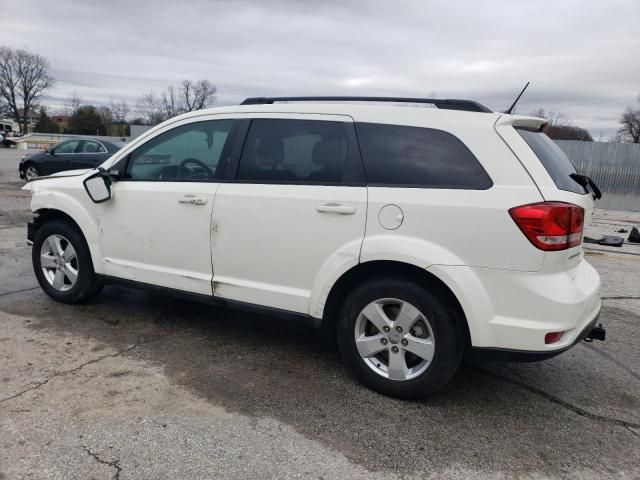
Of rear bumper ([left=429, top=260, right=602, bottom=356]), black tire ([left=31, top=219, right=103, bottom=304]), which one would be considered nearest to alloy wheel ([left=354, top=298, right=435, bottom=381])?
rear bumper ([left=429, top=260, right=602, bottom=356])

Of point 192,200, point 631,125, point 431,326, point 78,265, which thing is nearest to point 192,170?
point 192,200

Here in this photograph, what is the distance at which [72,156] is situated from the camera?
15656 mm

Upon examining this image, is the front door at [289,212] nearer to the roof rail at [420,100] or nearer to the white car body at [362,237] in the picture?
the white car body at [362,237]

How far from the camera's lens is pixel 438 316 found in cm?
312

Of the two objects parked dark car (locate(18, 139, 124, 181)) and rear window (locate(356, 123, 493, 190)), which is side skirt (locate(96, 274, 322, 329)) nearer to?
rear window (locate(356, 123, 493, 190))

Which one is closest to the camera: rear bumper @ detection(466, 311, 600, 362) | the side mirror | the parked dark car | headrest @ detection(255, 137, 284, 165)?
rear bumper @ detection(466, 311, 600, 362)

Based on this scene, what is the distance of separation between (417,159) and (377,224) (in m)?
0.49

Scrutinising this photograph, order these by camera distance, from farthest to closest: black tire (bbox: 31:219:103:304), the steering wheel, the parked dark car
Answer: the parked dark car
black tire (bbox: 31:219:103:304)
the steering wheel

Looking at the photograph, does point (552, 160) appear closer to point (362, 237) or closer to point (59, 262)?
point (362, 237)

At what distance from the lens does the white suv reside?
298cm

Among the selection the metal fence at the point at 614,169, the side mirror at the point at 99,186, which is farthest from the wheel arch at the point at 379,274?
the metal fence at the point at 614,169

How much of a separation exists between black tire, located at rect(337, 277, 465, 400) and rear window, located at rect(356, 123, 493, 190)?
2.16 feet

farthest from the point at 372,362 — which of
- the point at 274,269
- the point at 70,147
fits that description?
the point at 70,147

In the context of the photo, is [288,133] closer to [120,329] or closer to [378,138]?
[378,138]
